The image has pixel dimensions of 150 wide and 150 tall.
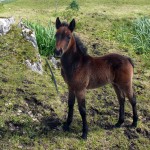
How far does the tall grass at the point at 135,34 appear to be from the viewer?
30.0ft

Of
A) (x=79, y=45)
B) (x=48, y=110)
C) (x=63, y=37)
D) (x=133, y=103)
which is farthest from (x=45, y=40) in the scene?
(x=63, y=37)

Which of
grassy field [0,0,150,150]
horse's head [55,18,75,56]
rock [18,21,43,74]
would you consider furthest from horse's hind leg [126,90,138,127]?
rock [18,21,43,74]

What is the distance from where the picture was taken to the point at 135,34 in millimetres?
9781

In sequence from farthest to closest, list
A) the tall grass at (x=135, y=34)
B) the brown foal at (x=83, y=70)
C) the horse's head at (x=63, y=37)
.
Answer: the tall grass at (x=135, y=34) → the brown foal at (x=83, y=70) → the horse's head at (x=63, y=37)

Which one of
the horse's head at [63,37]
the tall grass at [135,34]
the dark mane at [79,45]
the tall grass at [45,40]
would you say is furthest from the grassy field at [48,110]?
the horse's head at [63,37]

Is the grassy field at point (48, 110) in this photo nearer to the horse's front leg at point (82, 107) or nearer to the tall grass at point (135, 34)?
the horse's front leg at point (82, 107)

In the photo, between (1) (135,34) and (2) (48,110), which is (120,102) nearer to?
(2) (48,110)

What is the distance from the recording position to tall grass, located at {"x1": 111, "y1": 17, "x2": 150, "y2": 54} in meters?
9.16

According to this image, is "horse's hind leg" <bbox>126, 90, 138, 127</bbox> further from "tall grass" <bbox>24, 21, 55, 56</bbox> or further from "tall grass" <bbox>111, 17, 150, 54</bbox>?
"tall grass" <bbox>111, 17, 150, 54</bbox>

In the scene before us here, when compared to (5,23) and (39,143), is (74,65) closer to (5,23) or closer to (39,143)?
(39,143)

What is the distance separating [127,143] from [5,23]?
373 centimetres

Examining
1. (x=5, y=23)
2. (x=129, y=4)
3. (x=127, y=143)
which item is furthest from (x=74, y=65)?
(x=129, y=4)

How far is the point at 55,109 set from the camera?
20.1ft

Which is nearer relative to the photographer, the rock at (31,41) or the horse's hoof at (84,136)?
the horse's hoof at (84,136)
